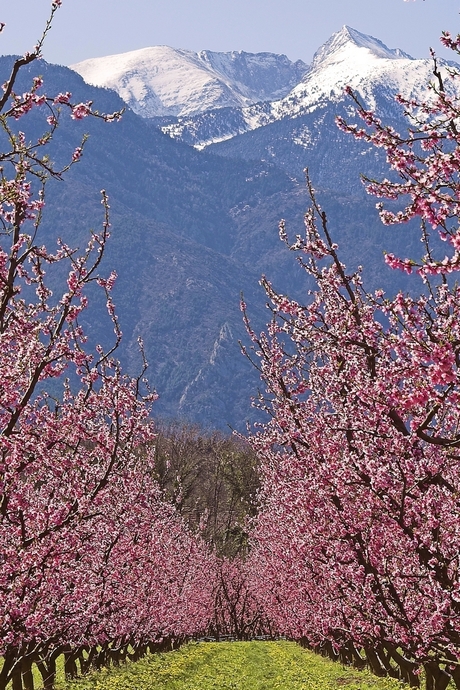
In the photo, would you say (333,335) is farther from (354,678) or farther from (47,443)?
(354,678)

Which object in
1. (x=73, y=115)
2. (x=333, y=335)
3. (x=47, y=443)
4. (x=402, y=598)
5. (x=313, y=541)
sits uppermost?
(x=73, y=115)

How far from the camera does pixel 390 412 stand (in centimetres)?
988

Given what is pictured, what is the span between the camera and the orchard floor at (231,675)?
2147 centimetres

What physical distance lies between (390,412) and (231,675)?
23238 millimetres

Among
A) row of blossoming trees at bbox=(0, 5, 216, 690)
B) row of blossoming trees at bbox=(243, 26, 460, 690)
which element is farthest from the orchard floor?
row of blossoming trees at bbox=(243, 26, 460, 690)

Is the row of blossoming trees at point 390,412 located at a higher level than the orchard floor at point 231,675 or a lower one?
higher

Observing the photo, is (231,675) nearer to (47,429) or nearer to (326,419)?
(326,419)

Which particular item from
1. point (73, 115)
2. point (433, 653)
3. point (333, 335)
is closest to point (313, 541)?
point (433, 653)

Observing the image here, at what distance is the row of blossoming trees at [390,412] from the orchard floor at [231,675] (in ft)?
22.2

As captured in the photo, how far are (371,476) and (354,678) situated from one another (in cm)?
1457

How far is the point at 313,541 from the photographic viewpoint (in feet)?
50.0

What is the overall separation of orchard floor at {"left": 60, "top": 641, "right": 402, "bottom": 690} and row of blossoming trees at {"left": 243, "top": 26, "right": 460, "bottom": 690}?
6.75 metres

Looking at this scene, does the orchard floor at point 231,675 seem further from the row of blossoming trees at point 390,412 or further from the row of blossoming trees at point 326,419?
the row of blossoming trees at point 390,412

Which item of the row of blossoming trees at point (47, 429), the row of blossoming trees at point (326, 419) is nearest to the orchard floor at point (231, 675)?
the row of blossoming trees at point (326, 419)
